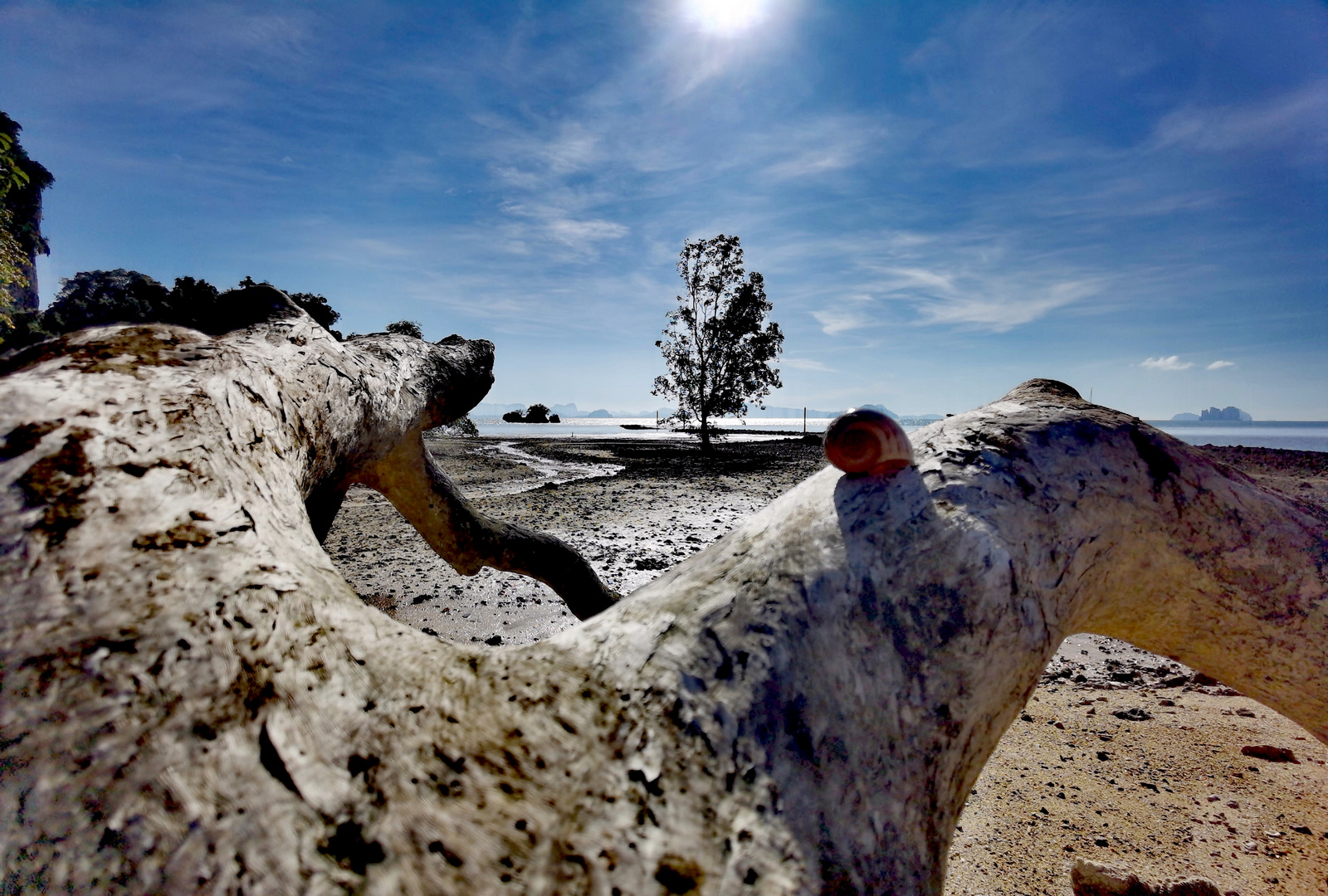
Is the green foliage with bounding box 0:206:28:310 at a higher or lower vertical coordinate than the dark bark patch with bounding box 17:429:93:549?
higher

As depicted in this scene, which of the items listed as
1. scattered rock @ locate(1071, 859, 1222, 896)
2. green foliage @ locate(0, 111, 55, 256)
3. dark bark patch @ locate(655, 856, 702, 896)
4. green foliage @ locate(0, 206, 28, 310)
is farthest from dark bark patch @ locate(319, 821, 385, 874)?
green foliage @ locate(0, 206, 28, 310)

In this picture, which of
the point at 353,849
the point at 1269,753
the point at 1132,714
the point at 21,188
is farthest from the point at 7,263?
the point at 1269,753

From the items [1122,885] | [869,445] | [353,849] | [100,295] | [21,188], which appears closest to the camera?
[353,849]

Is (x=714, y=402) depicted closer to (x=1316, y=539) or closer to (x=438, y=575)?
(x=438, y=575)

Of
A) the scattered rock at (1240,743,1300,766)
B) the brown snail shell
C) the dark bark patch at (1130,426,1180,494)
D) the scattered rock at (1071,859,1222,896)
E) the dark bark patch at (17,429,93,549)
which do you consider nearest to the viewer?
the dark bark patch at (17,429,93,549)

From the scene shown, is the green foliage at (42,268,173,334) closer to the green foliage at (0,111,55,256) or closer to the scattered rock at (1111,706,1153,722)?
the green foliage at (0,111,55,256)

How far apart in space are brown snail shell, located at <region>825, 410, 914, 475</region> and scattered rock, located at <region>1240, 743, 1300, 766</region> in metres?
4.05

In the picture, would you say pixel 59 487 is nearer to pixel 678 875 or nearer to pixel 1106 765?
pixel 678 875

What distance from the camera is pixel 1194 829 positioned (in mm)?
2797

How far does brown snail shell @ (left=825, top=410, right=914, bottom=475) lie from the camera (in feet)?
4.83

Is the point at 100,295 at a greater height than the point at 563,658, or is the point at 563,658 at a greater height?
the point at 100,295

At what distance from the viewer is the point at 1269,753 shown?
337cm

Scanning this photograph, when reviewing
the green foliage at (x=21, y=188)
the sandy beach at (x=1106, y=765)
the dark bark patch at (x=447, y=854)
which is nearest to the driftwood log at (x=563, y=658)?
the dark bark patch at (x=447, y=854)

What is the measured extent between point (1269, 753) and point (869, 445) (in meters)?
4.19
